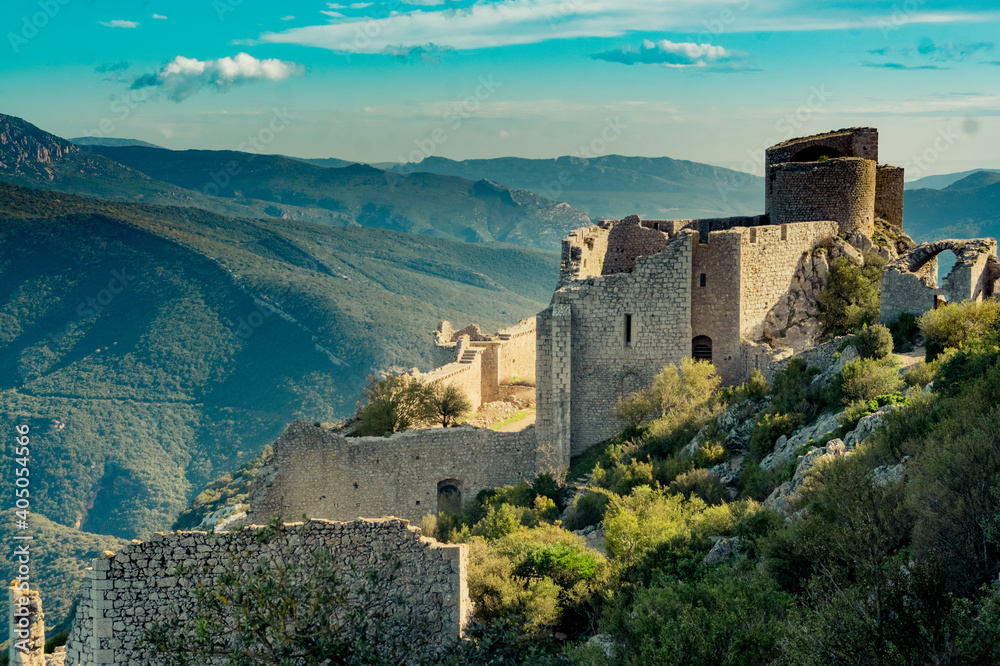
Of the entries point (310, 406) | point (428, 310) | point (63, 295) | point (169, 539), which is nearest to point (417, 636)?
point (169, 539)

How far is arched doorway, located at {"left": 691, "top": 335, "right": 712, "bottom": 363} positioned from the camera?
2398 centimetres

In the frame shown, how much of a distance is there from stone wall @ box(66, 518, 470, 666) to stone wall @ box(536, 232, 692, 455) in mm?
12535

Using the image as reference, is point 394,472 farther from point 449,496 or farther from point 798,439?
point 798,439

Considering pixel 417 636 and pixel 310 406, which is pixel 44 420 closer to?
pixel 310 406

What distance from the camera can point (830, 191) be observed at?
85.8ft

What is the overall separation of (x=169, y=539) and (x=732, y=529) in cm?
749

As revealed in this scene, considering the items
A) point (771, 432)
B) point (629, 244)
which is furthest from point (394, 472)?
point (771, 432)

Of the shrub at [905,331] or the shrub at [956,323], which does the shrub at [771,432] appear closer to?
the shrub at [956,323]

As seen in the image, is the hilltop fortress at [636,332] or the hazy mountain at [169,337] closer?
the hilltop fortress at [636,332]

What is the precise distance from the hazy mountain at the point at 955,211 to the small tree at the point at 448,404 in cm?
6114

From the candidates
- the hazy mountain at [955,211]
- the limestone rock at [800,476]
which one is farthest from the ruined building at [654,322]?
the hazy mountain at [955,211]

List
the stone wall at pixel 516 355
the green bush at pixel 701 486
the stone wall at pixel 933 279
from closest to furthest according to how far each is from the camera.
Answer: the green bush at pixel 701 486, the stone wall at pixel 933 279, the stone wall at pixel 516 355

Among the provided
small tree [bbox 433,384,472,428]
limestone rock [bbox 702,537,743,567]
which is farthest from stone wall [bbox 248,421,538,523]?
limestone rock [bbox 702,537,743,567]

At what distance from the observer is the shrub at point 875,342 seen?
64.0ft
